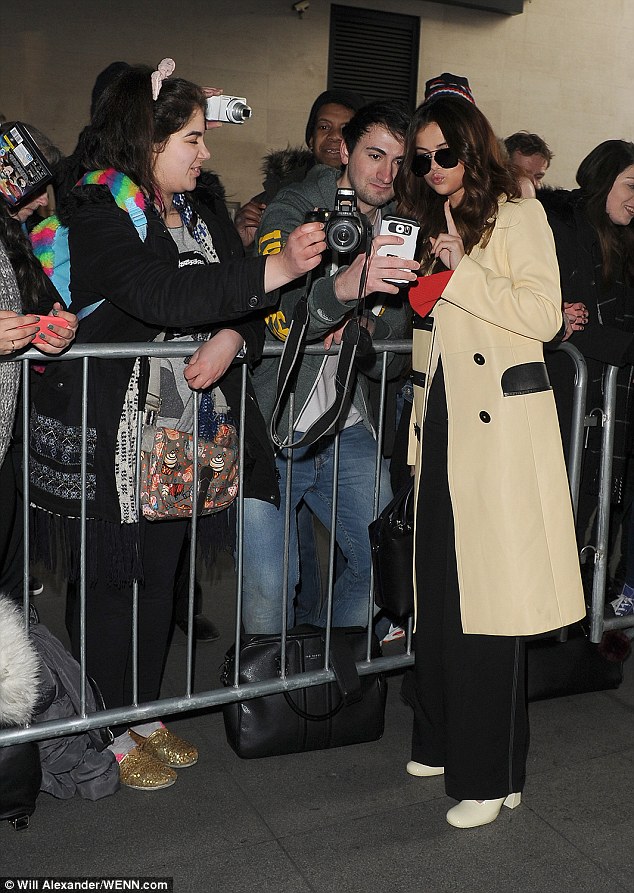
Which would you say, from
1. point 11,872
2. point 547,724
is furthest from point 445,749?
point 11,872

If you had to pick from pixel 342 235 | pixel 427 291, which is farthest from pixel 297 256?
pixel 427 291

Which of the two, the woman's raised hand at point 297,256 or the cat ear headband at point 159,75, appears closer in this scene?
the woman's raised hand at point 297,256

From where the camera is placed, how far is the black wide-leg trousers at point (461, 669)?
2.90 meters

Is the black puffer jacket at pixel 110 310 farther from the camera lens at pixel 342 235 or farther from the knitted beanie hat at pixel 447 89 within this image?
the knitted beanie hat at pixel 447 89

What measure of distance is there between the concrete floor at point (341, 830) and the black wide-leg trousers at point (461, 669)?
0.17 meters

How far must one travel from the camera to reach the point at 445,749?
3029mm

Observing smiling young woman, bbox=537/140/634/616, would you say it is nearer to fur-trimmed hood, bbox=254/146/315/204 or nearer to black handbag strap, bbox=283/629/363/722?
fur-trimmed hood, bbox=254/146/315/204

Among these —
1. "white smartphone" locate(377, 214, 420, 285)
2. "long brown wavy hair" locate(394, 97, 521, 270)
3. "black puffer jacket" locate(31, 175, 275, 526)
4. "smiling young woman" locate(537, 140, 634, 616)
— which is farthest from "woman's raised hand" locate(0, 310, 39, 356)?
"smiling young woman" locate(537, 140, 634, 616)

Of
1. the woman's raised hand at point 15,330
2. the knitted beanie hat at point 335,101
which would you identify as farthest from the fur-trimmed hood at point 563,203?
the woman's raised hand at point 15,330

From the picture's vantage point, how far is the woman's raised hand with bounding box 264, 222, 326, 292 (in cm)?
247

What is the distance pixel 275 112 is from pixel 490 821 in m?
7.72

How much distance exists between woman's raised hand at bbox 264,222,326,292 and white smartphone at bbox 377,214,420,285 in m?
0.24

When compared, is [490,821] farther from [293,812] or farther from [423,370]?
[423,370]

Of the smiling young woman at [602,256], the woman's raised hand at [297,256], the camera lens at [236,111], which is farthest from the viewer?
the smiling young woman at [602,256]
